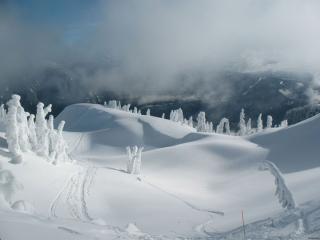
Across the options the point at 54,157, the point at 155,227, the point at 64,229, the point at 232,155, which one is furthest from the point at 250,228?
the point at 232,155

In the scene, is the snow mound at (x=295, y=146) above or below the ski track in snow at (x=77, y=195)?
above

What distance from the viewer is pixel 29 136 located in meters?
60.6

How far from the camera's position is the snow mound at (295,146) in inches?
3093

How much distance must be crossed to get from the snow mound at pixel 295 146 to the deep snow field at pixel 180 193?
0.21m

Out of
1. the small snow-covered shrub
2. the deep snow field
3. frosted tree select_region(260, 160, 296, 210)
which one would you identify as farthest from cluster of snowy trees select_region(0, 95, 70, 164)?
frosted tree select_region(260, 160, 296, 210)

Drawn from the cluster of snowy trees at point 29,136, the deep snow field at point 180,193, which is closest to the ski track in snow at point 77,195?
the deep snow field at point 180,193

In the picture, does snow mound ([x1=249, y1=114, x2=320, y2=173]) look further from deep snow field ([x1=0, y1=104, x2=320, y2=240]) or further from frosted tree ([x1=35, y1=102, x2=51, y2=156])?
frosted tree ([x1=35, y1=102, x2=51, y2=156])

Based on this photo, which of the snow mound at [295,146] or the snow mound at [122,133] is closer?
the snow mound at [295,146]

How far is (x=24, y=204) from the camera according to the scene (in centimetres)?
3506

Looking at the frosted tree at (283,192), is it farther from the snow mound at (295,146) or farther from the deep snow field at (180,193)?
the snow mound at (295,146)

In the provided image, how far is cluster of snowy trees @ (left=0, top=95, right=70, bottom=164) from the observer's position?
54219 mm

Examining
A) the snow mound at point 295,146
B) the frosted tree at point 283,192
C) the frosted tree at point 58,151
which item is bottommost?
the frosted tree at point 283,192

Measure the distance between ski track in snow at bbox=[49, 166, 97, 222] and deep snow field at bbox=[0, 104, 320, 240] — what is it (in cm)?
10

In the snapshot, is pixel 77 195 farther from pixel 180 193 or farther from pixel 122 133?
pixel 122 133
